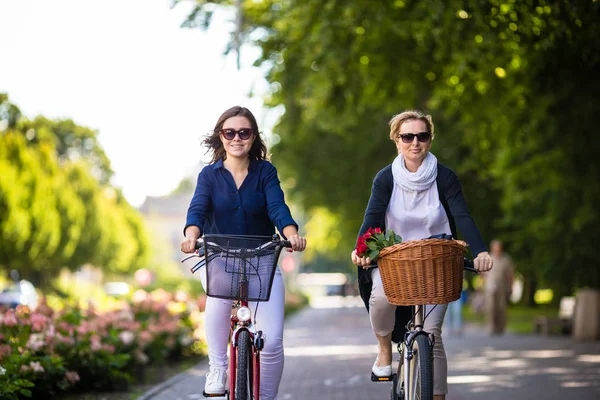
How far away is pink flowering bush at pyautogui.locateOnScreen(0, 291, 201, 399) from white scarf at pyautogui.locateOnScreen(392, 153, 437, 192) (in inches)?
128

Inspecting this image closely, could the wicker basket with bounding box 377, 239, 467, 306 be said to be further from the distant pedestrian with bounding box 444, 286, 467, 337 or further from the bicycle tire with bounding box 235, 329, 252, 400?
the distant pedestrian with bounding box 444, 286, 467, 337

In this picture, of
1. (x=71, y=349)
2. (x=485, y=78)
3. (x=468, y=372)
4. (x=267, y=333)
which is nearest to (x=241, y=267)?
(x=267, y=333)

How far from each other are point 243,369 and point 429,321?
1153 millimetres

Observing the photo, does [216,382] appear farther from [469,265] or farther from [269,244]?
[469,265]

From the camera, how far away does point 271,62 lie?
1756 cm

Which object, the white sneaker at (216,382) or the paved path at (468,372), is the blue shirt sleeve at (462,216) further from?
the paved path at (468,372)

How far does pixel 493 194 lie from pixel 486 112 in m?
15.2

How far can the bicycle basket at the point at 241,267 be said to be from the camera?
18.2 ft

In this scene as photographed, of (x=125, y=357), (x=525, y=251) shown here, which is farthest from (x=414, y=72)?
(x=525, y=251)

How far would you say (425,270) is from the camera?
546 cm

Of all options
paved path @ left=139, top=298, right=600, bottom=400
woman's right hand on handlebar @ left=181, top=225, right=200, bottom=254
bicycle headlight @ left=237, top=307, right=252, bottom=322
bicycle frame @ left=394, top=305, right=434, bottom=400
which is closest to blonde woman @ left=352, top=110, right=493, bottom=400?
bicycle frame @ left=394, top=305, right=434, bottom=400

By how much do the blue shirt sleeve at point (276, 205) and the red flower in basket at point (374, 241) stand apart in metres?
0.39

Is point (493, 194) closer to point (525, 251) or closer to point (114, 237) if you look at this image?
point (525, 251)

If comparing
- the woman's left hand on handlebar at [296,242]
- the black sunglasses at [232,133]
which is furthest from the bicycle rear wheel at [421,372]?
the black sunglasses at [232,133]
